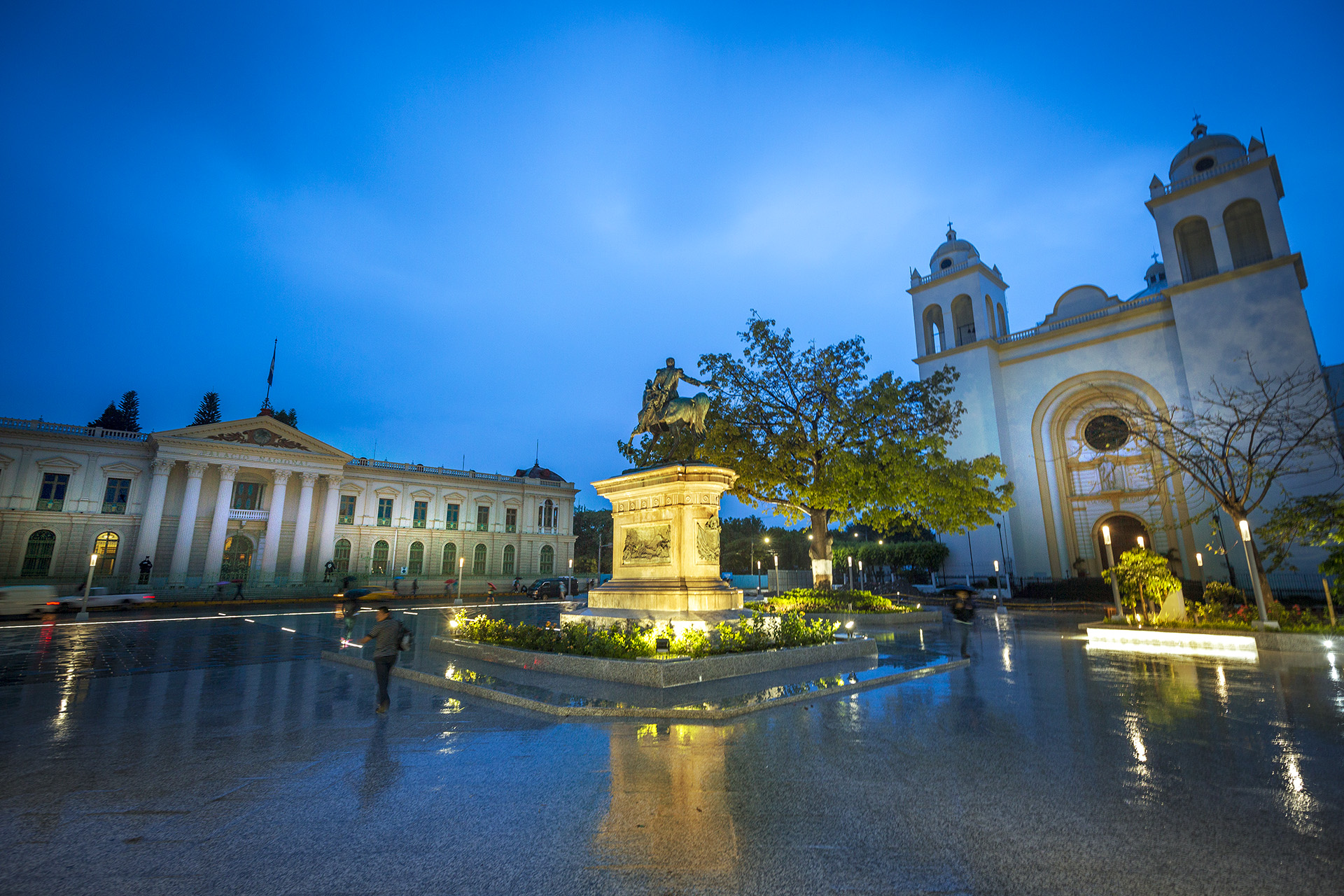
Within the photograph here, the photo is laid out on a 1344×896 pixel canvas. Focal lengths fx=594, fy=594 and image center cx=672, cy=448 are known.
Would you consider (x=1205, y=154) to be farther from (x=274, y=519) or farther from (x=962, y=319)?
(x=274, y=519)

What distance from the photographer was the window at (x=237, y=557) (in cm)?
4192

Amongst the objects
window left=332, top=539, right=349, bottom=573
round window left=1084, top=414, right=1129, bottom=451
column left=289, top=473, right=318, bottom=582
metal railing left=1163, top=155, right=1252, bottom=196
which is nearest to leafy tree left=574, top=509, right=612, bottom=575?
window left=332, top=539, right=349, bottom=573

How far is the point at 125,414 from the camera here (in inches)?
2222

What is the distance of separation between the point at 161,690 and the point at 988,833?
34.0 feet

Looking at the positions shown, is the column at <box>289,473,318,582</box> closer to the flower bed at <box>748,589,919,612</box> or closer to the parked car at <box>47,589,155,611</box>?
the parked car at <box>47,589,155,611</box>

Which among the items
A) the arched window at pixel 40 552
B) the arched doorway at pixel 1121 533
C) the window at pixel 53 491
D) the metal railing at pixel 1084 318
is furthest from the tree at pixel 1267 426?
the arched window at pixel 40 552

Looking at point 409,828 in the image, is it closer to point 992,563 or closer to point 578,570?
point 992,563

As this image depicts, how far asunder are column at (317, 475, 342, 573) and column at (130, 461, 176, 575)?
9466 mm

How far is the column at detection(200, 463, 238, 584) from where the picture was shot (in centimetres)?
4041

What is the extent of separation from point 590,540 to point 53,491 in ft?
163

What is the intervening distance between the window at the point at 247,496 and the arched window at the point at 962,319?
51404mm

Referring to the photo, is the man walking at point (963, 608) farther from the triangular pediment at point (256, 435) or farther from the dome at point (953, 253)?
the triangular pediment at point (256, 435)

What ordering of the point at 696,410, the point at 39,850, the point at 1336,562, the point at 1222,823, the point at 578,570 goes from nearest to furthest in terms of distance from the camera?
the point at 39,850
the point at 1222,823
the point at 696,410
the point at 1336,562
the point at 578,570

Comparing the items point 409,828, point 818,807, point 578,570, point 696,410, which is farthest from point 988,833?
point 578,570
